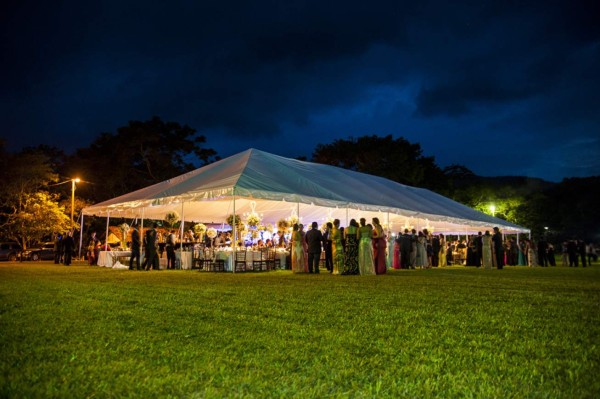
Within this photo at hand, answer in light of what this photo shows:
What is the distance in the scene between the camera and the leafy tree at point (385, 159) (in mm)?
43031

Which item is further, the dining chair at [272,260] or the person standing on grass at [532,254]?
the person standing on grass at [532,254]

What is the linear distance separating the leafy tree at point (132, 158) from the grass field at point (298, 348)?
31361 mm

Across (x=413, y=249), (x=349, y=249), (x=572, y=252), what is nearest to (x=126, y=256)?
(x=349, y=249)

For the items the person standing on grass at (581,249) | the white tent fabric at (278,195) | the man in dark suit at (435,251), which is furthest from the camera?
the person standing on grass at (581,249)

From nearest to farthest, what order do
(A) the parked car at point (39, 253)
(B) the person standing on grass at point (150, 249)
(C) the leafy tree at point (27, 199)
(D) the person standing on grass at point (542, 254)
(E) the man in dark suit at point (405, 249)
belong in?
(B) the person standing on grass at point (150, 249)
(E) the man in dark suit at point (405, 249)
(D) the person standing on grass at point (542, 254)
(C) the leafy tree at point (27, 199)
(A) the parked car at point (39, 253)

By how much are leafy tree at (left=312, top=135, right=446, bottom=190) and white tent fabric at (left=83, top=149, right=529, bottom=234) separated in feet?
50.4

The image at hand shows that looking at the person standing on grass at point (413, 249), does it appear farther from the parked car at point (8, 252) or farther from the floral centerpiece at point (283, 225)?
the parked car at point (8, 252)

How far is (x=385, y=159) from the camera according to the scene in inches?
1773

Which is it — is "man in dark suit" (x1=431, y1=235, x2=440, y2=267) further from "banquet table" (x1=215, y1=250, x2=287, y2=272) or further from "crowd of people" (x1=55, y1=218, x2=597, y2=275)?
"banquet table" (x1=215, y1=250, x2=287, y2=272)

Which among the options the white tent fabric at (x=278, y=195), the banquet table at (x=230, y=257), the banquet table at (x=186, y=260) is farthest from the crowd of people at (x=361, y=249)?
the banquet table at (x=230, y=257)

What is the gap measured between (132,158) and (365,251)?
27.9 m

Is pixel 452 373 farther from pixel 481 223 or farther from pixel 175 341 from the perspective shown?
pixel 481 223

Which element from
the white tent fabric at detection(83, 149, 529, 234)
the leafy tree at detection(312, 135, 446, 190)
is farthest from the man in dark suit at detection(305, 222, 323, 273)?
the leafy tree at detection(312, 135, 446, 190)

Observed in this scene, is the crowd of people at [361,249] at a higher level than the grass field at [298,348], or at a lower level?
higher
